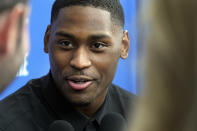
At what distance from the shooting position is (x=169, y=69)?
39cm

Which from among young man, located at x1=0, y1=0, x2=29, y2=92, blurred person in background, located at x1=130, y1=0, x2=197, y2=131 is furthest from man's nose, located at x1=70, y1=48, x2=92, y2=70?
blurred person in background, located at x1=130, y1=0, x2=197, y2=131

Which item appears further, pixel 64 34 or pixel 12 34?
pixel 64 34

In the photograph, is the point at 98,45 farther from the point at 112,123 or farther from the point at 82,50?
the point at 112,123

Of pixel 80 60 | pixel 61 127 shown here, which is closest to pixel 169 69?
pixel 61 127

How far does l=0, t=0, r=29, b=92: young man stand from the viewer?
609 mm

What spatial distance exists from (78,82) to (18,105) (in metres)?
0.26

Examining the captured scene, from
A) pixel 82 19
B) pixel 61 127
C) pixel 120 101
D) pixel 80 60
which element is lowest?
pixel 120 101

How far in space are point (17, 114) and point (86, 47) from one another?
1.11 feet

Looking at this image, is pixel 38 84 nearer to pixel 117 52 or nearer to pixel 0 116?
pixel 0 116

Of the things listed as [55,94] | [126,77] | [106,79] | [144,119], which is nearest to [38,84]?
[55,94]

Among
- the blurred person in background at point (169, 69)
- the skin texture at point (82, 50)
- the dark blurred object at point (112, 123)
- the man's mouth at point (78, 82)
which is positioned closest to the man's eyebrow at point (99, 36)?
the skin texture at point (82, 50)

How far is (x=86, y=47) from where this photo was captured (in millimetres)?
1227

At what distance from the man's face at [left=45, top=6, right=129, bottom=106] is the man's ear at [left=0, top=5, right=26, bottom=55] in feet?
1.85

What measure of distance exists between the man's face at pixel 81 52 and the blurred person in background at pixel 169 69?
31.5 inches
